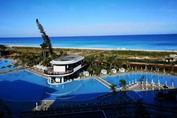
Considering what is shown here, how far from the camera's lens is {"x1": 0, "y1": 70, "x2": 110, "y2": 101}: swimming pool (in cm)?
2787

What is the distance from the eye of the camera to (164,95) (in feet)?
83.1

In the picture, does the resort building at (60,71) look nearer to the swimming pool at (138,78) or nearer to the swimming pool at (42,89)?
the swimming pool at (42,89)

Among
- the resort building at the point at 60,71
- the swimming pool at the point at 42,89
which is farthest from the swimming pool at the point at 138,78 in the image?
the resort building at the point at 60,71

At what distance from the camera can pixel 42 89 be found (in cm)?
3181

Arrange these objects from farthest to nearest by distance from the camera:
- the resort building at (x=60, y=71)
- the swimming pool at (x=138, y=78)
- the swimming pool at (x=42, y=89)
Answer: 1. the swimming pool at (x=138, y=78)
2. the resort building at (x=60, y=71)
3. the swimming pool at (x=42, y=89)

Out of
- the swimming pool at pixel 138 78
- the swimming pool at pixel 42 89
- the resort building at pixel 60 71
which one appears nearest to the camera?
the swimming pool at pixel 42 89

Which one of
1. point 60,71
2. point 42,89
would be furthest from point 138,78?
point 42,89

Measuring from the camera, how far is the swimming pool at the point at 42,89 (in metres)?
27.9

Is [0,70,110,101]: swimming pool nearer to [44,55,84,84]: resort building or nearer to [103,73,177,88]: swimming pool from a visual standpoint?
[44,55,84,84]: resort building

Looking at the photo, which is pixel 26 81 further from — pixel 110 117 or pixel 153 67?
pixel 153 67

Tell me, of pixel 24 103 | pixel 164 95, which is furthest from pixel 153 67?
pixel 24 103

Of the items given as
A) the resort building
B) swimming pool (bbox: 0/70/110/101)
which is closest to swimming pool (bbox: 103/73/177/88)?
swimming pool (bbox: 0/70/110/101)

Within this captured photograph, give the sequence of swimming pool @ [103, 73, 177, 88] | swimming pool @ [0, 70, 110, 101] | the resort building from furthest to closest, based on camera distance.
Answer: swimming pool @ [103, 73, 177, 88]
the resort building
swimming pool @ [0, 70, 110, 101]

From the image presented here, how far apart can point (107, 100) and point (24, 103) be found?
10.1 metres
